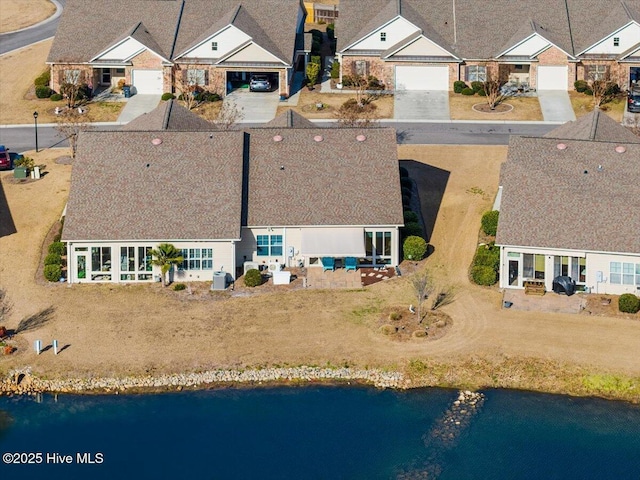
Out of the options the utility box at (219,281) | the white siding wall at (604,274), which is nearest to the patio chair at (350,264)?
the utility box at (219,281)

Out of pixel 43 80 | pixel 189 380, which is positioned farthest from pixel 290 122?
Result: pixel 43 80

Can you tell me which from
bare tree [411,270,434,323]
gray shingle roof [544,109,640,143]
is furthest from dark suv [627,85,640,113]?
bare tree [411,270,434,323]

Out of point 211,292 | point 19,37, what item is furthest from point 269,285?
point 19,37

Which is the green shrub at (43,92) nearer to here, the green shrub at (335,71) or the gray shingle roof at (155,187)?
the green shrub at (335,71)

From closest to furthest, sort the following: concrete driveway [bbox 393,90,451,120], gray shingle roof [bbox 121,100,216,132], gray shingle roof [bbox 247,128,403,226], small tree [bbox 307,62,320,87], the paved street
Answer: gray shingle roof [bbox 247,128,403,226]
gray shingle roof [bbox 121,100,216,132]
concrete driveway [bbox 393,90,451,120]
small tree [bbox 307,62,320,87]
the paved street

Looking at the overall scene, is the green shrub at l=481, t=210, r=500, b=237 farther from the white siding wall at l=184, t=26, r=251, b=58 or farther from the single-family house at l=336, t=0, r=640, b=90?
the white siding wall at l=184, t=26, r=251, b=58

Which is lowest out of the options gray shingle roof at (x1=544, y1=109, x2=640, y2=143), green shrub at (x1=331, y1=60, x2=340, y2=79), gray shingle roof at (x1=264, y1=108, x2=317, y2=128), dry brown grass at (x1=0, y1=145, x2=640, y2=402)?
dry brown grass at (x1=0, y1=145, x2=640, y2=402)
